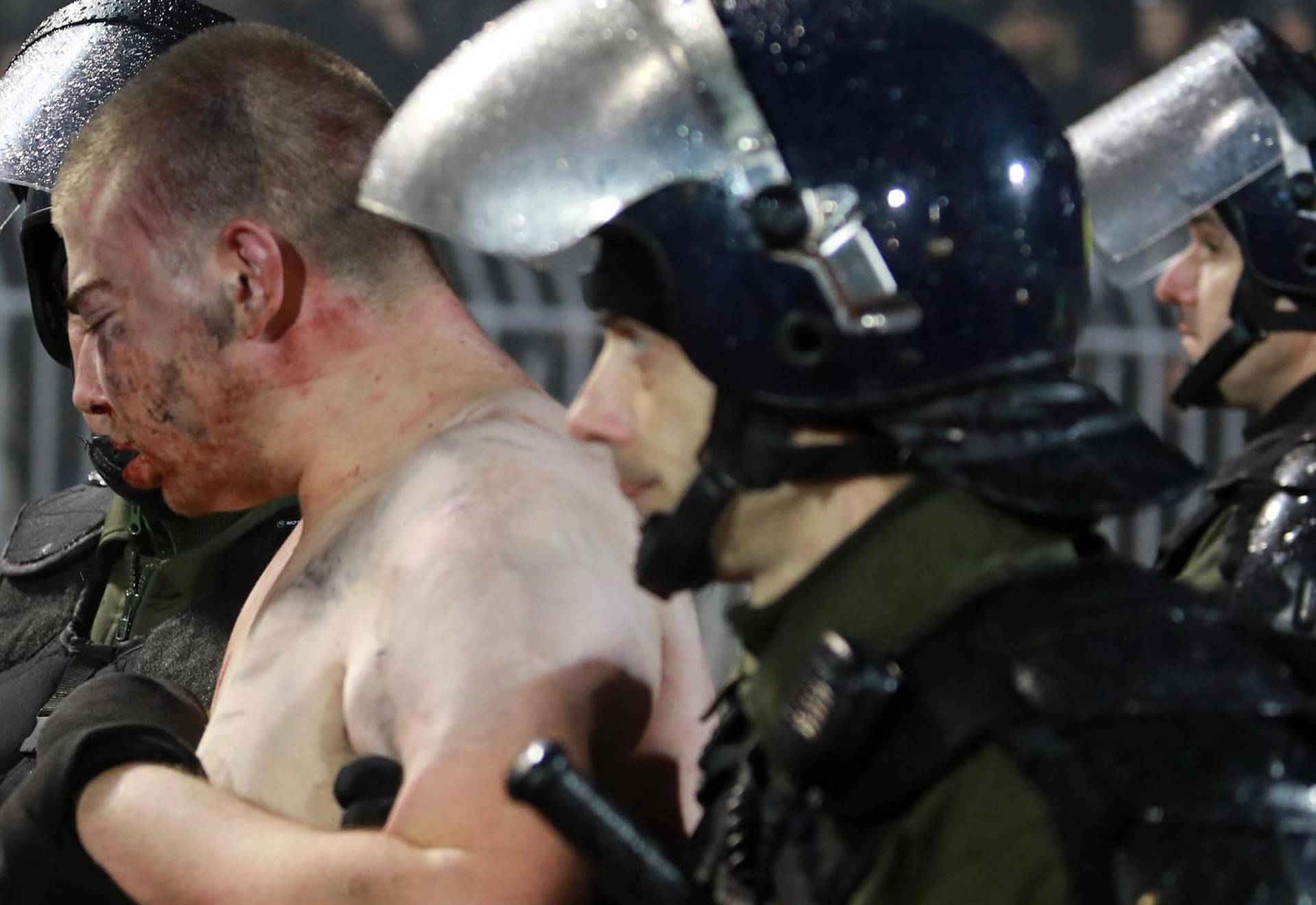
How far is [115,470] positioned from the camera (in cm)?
293

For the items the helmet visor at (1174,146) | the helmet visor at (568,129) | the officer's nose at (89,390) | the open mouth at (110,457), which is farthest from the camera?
the helmet visor at (1174,146)

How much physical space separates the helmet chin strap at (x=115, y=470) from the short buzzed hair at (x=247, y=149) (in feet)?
1.97

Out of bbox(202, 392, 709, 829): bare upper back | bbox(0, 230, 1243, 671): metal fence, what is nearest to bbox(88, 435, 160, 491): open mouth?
bbox(202, 392, 709, 829): bare upper back

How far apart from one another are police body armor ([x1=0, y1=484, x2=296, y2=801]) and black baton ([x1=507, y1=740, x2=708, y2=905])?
4.15 feet

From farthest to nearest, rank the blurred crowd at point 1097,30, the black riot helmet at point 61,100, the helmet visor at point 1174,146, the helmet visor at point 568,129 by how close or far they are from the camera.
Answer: the blurred crowd at point 1097,30 < the helmet visor at point 1174,146 < the black riot helmet at point 61,100 < the helmet visor at point 568,129

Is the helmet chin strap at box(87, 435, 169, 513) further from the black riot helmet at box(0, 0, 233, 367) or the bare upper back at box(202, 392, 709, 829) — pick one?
the bare upper back at box(202, 392, 709, 829)

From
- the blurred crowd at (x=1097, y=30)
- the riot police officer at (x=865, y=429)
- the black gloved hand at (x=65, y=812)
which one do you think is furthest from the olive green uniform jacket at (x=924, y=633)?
the blurred crowd at (x=1097, y=30)

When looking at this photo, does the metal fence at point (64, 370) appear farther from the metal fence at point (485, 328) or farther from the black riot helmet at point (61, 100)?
the black riot helmet at point (61, 100)

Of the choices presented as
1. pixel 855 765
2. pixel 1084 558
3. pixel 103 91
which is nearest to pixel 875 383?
pixel 1084 558

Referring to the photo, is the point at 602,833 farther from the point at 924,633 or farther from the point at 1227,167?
the point at 1227,167

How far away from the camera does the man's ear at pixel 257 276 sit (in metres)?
2.28

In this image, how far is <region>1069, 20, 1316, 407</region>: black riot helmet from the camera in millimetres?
3283

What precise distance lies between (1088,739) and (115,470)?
6.16 ft

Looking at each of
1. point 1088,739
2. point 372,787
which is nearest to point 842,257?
point 1088,739
